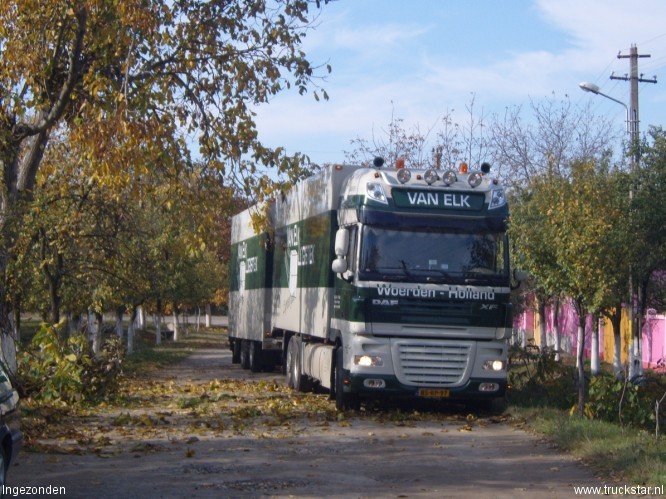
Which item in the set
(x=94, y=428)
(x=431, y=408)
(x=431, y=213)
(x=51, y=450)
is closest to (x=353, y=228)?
(x=431, y=213)

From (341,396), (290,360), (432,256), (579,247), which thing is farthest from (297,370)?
(579,247)

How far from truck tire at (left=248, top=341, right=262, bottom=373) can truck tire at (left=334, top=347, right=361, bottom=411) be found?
10398mm

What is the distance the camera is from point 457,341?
1539cm

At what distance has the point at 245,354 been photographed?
94.2 ft

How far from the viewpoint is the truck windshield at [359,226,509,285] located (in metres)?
15.2

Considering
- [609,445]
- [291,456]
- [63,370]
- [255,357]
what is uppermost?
[63,370]

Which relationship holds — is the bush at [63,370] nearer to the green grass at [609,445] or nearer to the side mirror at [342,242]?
the side mirror at [342,242]

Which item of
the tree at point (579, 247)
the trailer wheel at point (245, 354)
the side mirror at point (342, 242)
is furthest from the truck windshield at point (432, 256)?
the trailer wheel at point (245, 354)

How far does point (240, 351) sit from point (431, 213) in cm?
1636

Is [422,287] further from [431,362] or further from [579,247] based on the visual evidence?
[579,247]

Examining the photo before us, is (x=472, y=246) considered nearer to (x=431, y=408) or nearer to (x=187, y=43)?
(x=431, y=408)

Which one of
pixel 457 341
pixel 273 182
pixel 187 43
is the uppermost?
pixel 187 43

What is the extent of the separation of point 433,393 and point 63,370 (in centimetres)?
687

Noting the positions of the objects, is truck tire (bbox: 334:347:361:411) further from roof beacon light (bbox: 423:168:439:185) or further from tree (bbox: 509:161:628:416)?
tree (bbox: 509:161:628:416)
